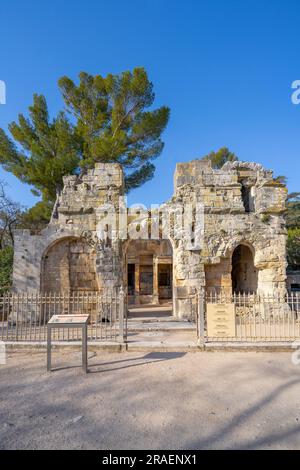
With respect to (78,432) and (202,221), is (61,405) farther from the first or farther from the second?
(202,221)

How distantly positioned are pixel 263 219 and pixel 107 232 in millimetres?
6487

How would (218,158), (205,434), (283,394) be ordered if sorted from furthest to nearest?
(218,158)
(283,394)
(205,434)

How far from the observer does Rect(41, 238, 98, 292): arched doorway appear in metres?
11.5

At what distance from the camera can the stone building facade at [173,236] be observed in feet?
36.5

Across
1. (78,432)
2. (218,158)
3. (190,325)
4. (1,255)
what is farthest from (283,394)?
(218,158)

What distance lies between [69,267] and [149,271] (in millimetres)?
11886

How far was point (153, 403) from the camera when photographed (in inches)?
159

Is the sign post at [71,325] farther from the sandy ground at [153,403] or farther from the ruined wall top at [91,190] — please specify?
the ruined wall top at [91,190]

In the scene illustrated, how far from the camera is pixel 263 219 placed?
11695mm

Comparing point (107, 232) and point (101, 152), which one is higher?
point (101, 152)

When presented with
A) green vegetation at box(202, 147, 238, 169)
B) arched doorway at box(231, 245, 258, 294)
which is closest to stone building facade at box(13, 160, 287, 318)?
arched doorway at box(231, 245, 258, 294)

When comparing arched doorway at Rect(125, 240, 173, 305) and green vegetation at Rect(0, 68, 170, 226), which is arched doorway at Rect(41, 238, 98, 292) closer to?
green vegetation at Rect(0, 68, 170, 226)

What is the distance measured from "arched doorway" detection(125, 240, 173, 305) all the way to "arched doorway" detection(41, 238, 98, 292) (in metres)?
9.07

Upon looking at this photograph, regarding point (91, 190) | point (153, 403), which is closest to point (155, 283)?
point (91, 190)
